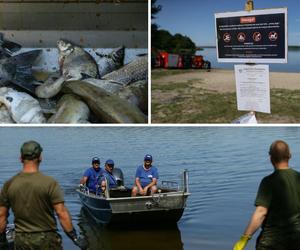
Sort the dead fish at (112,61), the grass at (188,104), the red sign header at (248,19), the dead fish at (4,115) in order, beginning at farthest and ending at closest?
1. the dead fish at (4,115)
2. the dead fish at (112,61)
3. the grass at (188,104)
4. the red sign header at (248,19)

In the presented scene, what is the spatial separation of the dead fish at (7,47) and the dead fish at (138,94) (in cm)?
235

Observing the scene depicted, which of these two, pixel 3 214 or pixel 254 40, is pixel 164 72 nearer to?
pixel 254 40

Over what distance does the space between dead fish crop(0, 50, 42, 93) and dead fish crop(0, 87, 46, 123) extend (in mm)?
229

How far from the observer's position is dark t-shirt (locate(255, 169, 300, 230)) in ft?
17.4

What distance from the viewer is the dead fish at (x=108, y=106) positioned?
1513cm

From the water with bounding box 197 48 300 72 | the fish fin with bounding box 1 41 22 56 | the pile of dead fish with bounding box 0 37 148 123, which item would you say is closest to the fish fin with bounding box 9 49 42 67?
the pile of dead fish with bounding box 0 37 148 123

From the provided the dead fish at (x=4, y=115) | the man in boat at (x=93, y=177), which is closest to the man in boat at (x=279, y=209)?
the man in boat at (x=93, y=177)

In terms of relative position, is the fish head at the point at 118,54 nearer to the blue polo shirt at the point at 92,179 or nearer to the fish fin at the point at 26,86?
the fish fin at the point at 26,86

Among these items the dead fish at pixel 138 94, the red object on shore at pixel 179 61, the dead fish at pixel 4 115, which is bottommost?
the dead fish at pixel 4 115

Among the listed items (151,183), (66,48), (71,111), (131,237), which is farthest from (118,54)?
(131,237)

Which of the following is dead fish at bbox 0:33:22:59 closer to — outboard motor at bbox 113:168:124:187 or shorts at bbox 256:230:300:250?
outboard motor at bbox 113:168:124:187

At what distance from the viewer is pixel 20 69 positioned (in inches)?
616

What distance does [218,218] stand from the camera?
1172cm

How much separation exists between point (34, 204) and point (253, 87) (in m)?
6.65
